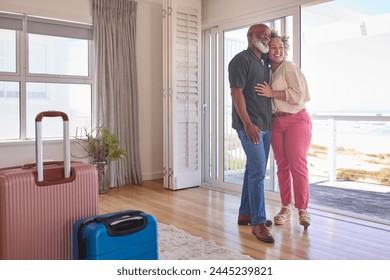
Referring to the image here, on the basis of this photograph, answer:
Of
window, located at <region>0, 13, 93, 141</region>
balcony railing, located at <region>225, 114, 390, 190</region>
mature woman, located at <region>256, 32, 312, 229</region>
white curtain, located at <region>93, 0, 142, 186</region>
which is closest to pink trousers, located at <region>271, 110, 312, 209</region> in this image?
mature woman, located at <region>256, 32, 312, 229</region>

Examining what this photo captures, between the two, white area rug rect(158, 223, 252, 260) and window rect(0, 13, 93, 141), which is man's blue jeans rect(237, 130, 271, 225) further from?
window rect(0, 13, 93, 141)

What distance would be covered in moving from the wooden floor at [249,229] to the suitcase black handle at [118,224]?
0.93 metres

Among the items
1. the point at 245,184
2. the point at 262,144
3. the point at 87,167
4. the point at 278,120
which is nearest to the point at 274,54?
the point at 278,120

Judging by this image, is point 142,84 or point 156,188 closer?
point 156,188

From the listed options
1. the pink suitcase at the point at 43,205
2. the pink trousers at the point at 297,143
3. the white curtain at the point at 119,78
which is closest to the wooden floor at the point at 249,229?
the pink trousers at the point at 297,143

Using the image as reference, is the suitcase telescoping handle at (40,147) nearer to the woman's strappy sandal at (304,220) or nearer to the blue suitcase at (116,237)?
the blue suitcase at (116,237)

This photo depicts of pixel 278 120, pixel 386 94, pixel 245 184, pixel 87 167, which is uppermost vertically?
pixel 386 94

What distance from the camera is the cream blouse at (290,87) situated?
10.1ft

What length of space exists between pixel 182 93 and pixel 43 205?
3015 millimetres

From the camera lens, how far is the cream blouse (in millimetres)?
3070

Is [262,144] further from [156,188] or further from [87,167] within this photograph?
[156,188]

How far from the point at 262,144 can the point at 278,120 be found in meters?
0.33

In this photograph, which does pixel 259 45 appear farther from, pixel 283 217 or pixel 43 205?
pixel 43 205

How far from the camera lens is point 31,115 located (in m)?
4.39
